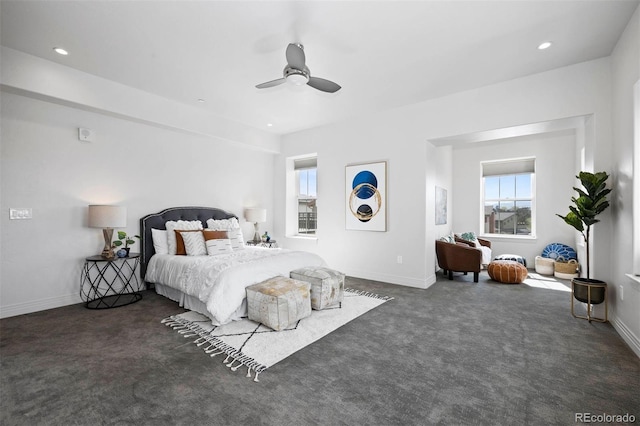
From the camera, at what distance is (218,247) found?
4234mm

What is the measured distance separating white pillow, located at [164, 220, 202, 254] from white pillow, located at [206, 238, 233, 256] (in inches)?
20.4

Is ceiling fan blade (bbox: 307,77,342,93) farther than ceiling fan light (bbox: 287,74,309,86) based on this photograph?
Yes

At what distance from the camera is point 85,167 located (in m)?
3.85

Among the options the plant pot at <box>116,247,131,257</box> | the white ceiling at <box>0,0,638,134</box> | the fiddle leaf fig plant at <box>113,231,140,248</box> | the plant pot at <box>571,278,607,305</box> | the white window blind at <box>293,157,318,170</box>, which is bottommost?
the plant pot at <box>571,278,607,305</box>

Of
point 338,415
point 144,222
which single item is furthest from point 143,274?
point 338,415

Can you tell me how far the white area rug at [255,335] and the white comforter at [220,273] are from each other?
0.18 metres

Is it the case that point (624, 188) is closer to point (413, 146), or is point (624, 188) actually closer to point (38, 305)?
point (413, 146)

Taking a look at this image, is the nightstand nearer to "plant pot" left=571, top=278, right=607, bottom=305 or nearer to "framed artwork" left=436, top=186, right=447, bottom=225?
"framed artwork" left=436, top=186, right=447, bottom=225

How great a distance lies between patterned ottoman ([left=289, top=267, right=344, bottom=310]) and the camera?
3.38 m

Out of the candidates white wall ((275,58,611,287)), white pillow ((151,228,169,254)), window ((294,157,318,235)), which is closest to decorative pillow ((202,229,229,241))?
white pillow ((151,228,169,254))

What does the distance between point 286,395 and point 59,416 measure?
1336mm

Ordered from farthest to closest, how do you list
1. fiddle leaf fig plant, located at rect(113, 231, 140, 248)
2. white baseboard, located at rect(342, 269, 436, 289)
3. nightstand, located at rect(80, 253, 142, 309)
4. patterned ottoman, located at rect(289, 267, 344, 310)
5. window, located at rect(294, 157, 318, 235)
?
window, located at rect(294, 157, 318, 235)
white baseboard, located at rect(342, 269, 436, 289)
fiddle leaf fig plant, located at rect(113, 231, 140, 248)
nightstand, located at rect(80, 253, 142, 309)
patterned ottoman, located at rect(289, 267, 344, 310)

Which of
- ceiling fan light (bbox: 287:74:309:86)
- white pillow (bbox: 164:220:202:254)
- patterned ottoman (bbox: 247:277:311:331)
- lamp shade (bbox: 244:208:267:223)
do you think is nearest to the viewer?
ceiling fan light (bbox: 287:74:309:86)

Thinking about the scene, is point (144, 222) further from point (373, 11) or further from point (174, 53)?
point (373, 11)
